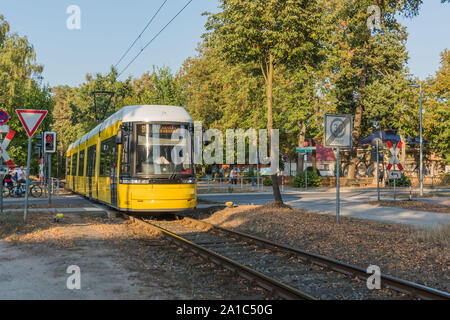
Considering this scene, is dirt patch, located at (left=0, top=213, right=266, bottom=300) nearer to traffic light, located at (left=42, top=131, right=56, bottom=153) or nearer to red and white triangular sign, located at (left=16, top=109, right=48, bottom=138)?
red and white triangular sign, located at (left=16, top=109, right=48, bottom=138)

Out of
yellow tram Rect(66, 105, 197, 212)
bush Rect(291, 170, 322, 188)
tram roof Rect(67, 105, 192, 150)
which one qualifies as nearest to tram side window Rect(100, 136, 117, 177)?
yellow tram Rect(66, 105, 197, 212)

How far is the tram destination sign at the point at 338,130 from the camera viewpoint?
13258 mm

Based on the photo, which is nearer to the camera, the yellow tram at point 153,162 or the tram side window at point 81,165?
the yellow tram at point 153,162

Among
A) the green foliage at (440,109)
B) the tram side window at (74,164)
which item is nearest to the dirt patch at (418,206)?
the tram side window at (74,164)

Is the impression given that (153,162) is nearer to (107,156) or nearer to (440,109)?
(107,156)

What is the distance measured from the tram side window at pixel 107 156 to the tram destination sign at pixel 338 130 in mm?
6491

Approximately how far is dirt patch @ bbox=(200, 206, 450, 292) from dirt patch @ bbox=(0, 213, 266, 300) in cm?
275

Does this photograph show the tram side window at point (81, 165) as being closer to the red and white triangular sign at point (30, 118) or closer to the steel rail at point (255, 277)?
the red and white triangular sign at point (30, 118)

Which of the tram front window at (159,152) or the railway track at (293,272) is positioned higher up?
the tram front window at (159,152)

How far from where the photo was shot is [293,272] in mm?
7434

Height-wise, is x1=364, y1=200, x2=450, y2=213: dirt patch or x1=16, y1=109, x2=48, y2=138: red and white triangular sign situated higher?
x1=16, y1=109, x2=48, y2=138: red and white triangular sign

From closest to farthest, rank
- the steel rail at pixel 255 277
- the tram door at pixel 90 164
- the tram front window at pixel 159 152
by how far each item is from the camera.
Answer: the steel rail at pixel 255 277 → the tram front window at pixel 159 152 → the tram door at pixel 90 164

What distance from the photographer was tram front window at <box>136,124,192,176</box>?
1341 centimetres
